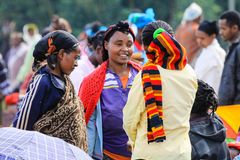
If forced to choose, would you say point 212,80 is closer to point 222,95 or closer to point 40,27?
point 222,95

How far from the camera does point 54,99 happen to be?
7367 mm

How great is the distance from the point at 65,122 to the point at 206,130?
1099 mm

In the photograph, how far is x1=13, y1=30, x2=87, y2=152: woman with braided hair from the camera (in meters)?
7.34

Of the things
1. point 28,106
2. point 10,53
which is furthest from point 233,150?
point 10,53

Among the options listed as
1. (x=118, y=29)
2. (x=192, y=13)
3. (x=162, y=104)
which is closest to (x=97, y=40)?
(x=118, y=29)

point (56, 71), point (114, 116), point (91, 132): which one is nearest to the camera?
point (56, 71)

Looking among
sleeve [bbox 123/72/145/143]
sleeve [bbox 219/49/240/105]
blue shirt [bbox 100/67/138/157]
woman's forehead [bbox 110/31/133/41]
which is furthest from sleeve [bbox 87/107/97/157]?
sleeve [bbox 219/49/240/105]

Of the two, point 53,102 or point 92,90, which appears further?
point 92,90

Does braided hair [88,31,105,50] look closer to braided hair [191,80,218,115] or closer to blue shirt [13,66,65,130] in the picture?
blue shirt [13,66,65,130]

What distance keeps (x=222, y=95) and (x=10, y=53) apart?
12.1m

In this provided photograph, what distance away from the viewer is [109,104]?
8.05 m

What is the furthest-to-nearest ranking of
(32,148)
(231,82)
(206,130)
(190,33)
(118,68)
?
(190,33), (231,82), (118,68), (206,130), (32,148)

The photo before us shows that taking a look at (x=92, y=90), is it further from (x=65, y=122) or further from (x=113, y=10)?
(x=113, y=10)

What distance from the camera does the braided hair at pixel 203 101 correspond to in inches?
287
